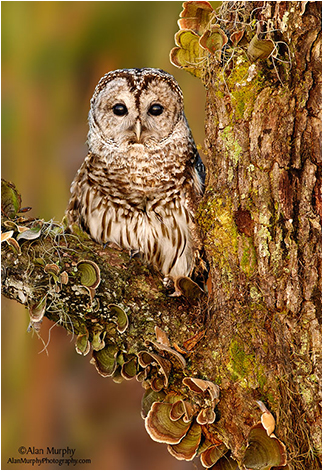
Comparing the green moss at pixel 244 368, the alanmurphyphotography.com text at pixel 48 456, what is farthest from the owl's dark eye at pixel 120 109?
the alanmurphyphotography.com text at pixel 48 456

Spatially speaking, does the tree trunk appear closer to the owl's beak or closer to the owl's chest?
the owl's chest

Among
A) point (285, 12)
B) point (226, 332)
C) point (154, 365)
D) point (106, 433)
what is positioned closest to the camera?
point (285, 12)

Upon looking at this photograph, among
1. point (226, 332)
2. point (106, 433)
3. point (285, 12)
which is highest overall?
point (285, 12)

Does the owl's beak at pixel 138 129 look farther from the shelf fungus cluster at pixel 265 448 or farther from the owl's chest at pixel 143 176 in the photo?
the shelf fungus cluster at pixel 265 448

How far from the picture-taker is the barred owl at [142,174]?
2312 mm

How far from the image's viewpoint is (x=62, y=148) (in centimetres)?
309

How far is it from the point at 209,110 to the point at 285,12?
0.38 meters

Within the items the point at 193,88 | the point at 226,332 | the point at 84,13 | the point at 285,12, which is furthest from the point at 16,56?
the point at 226,332

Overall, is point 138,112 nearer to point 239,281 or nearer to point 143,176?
point 143,176

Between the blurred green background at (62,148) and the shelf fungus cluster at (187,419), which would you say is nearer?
the shelf fungus cluster at (187,419)

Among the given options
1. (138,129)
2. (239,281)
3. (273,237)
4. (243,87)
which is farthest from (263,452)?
(138,129)

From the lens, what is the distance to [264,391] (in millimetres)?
1587

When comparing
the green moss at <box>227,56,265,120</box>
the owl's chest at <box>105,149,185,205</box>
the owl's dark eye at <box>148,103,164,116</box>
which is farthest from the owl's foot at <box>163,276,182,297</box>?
the owl's dark eye at <box>148,103,164,116</box>

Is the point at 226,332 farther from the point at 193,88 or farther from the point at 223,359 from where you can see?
the point at 193,88
